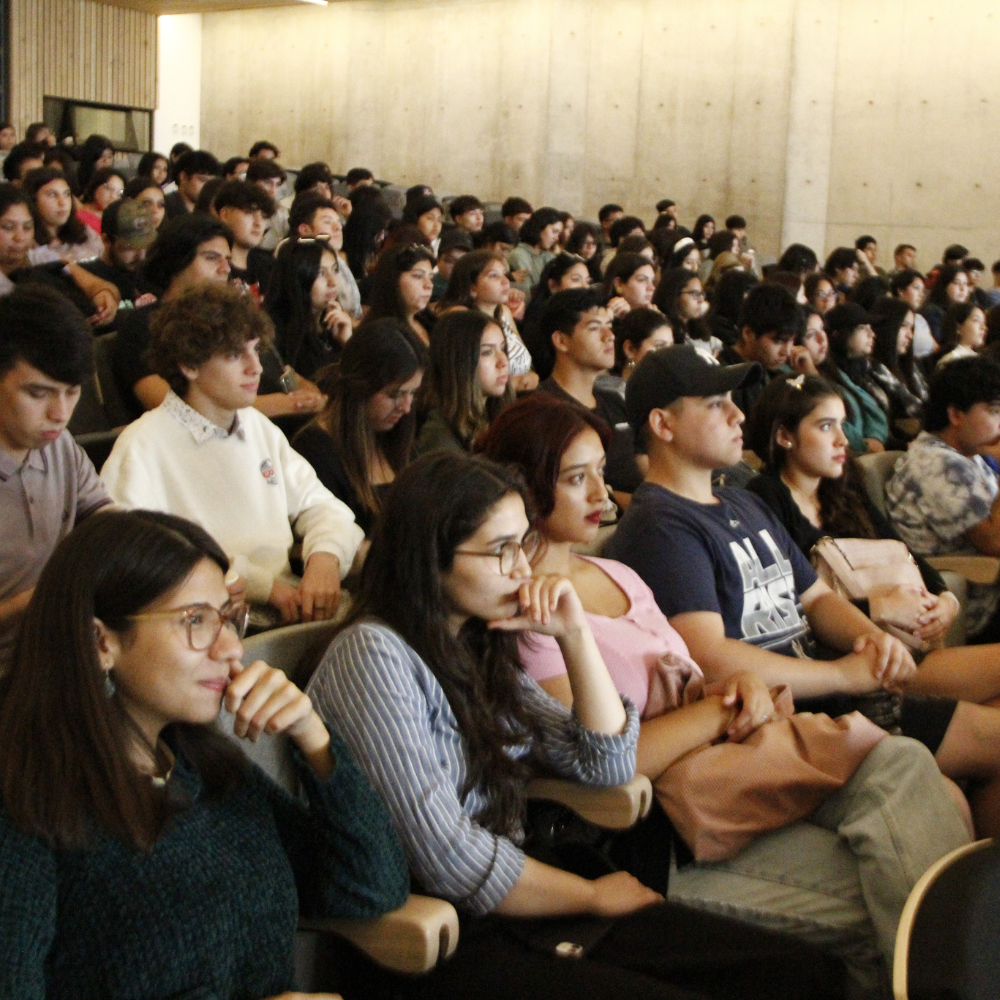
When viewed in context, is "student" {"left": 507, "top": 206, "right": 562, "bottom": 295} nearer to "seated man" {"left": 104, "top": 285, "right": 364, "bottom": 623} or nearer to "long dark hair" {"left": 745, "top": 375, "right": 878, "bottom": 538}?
"long dark hair" {"left": 745, "top": 375, "right": 878, "bottom": 538}

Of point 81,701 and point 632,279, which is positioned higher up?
point 632,279

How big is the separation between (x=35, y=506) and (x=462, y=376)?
5.18 ft

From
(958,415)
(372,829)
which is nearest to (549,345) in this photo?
(958,415)

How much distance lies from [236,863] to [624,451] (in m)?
2.60

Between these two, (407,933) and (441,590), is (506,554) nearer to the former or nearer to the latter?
(441,590)

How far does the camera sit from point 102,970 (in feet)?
3.77

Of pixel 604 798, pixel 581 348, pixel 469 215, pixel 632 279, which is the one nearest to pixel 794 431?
pixel 581 348

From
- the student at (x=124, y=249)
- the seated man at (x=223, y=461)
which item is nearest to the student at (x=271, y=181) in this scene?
the student at (x=124, y=249)

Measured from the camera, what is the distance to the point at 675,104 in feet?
39.5

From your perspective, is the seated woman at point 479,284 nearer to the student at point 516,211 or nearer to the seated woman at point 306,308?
the seated woman at point 306,308

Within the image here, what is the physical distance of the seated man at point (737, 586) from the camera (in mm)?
2066

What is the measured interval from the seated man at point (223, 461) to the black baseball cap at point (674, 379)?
2.20ft

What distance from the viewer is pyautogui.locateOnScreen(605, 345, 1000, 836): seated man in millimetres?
2066

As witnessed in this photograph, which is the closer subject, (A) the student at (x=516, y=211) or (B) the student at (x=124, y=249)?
(B) the student at (x=124, y=249)
